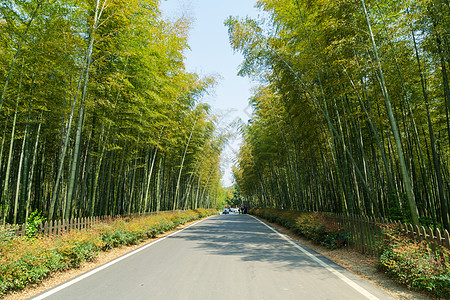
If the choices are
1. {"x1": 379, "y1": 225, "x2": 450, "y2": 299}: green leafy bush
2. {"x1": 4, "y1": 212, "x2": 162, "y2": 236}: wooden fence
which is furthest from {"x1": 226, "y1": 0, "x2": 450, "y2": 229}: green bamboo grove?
{"x1": 4, "y1": 212, "x2": 162, "y2": 236}: wooden fence

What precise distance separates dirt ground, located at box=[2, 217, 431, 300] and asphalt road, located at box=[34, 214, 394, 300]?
0.19 meters

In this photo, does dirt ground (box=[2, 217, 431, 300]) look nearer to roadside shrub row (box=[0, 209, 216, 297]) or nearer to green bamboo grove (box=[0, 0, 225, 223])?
roadside shrub row (box=[0, 209, 216, 297])

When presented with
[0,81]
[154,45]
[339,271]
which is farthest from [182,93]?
[339,271]

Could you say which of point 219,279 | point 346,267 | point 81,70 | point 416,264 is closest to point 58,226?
point 81,70

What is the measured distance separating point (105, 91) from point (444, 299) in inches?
319

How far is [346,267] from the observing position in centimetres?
433

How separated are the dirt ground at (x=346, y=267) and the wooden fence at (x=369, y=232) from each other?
21cm

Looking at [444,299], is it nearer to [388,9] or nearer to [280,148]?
[388,9]

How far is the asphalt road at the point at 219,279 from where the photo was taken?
2964 millimetres

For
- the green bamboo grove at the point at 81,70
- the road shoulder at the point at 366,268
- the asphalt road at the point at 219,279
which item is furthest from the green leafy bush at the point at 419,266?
the green bamboo grove at the point at 81,70

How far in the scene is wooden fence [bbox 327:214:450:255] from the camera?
12.2 feet

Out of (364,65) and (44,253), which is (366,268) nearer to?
(364,65)

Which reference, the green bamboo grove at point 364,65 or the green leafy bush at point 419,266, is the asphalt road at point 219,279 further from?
the green bamboo grove at point 364,65

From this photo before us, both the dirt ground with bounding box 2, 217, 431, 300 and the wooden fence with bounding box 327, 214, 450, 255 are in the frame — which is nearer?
the dirt ground with bounding box 2, 217, 431, 300
